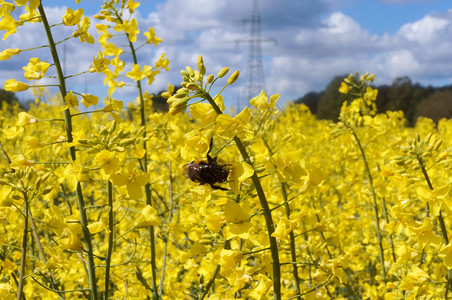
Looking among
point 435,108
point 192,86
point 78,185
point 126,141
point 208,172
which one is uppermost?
point 435,108

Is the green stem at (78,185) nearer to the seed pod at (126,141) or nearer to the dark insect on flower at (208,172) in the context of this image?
the seed pod at (126,141)

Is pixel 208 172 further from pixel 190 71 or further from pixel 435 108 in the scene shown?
pixel 435 108

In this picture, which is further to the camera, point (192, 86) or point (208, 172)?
point (208, 172)

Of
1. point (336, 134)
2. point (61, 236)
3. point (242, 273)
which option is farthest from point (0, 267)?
point (336, 134)

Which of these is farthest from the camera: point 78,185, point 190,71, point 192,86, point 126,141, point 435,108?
point 435,108

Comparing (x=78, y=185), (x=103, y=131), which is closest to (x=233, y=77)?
(x=103, y=131)

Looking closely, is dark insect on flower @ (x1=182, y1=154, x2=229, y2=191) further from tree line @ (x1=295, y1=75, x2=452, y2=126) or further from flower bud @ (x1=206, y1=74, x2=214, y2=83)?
tree line @ (x1=295, y1=75, x2=452, y2=126)

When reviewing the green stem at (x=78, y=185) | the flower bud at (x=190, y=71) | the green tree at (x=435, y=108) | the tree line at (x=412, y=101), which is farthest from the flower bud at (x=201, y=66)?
the green tree at (x=435, y=108)

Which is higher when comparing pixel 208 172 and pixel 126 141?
pixel 126 141
